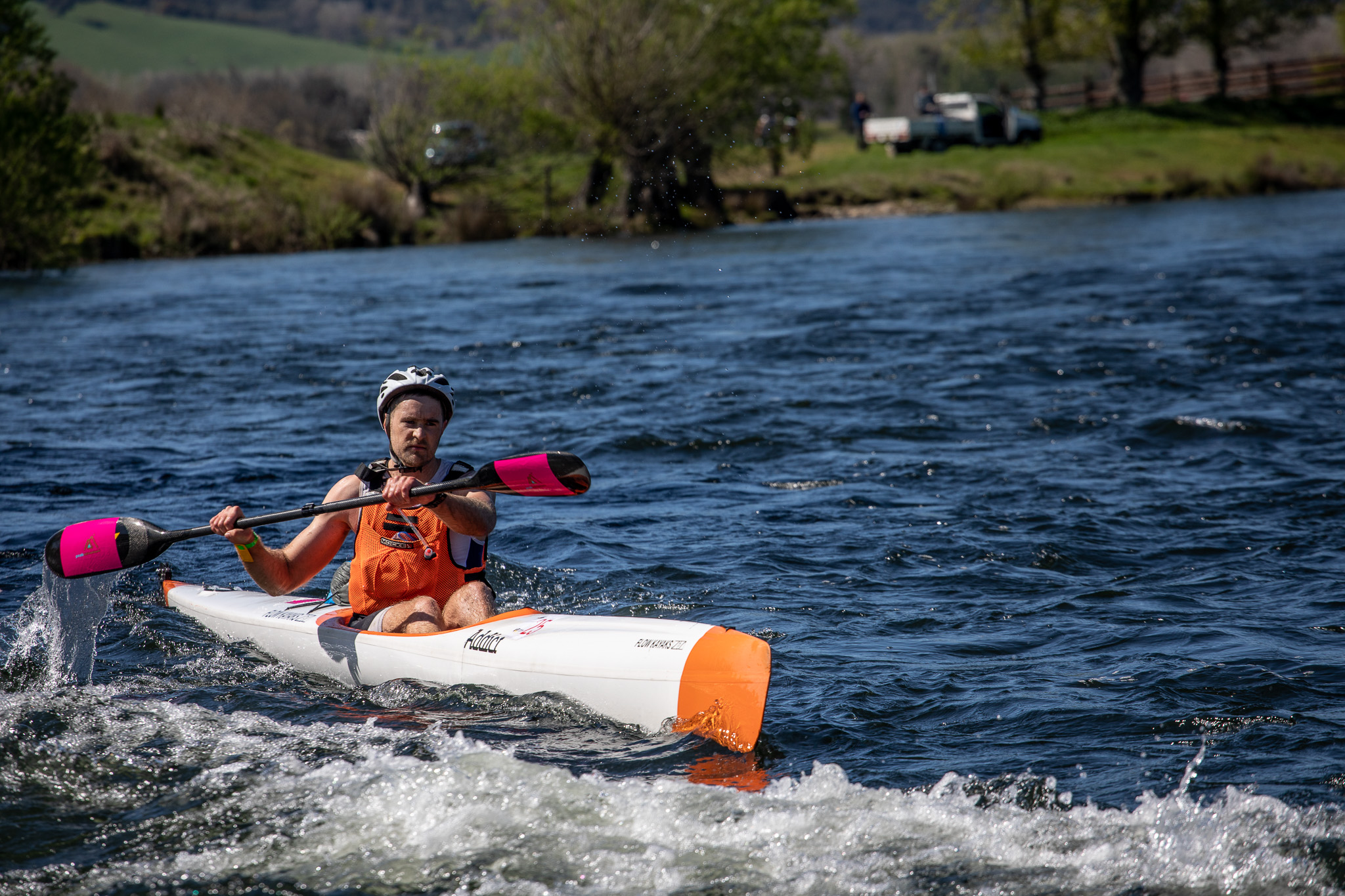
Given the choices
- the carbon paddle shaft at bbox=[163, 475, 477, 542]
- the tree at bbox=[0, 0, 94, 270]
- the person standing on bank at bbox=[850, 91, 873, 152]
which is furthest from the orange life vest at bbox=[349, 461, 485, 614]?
the person standing on bank at bbox=[850, 91, 873, 152]

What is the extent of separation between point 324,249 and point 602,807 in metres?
26.3

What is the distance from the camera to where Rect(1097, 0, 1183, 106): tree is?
45.2 metres

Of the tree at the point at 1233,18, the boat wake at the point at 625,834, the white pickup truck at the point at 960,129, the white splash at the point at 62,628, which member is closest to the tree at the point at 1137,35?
the tree at the point at 1233,18

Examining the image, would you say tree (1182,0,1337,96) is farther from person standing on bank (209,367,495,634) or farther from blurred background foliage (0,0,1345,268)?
person standing on bank (209,367,495,634)

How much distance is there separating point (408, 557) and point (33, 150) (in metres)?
20.5

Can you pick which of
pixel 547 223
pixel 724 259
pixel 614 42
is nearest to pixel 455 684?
pixel 724 259

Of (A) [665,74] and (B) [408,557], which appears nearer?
(B) [408,557]

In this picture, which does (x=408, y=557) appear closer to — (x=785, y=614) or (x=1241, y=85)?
(x=785, y=614)

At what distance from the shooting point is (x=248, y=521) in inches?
178

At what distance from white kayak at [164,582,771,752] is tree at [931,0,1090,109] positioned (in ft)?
152

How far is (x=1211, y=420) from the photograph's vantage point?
27.9 ft

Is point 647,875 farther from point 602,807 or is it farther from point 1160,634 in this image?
point 1160,634

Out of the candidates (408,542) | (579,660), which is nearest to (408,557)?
(408,542)

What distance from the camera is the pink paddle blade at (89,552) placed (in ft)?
16.3
